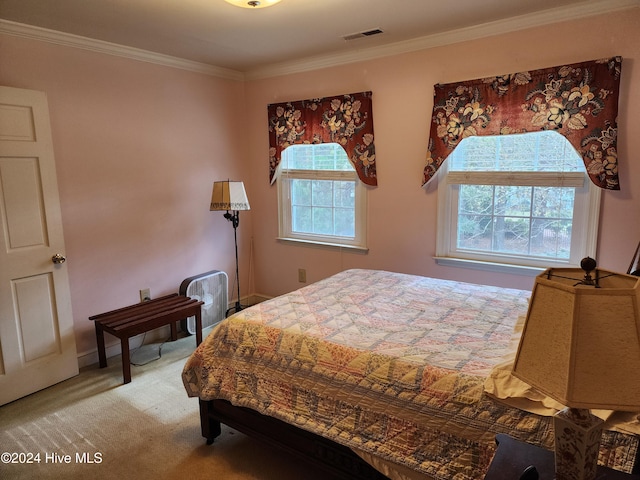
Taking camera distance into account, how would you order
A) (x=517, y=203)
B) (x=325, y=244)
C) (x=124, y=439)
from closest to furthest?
(x=124, y=439) → (x=517, y=203) → (x=325, y=244)

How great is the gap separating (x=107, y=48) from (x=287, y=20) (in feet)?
4.75

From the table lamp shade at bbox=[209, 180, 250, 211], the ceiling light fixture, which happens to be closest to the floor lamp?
the table lamp shade at bbox=[209, 180, 250, 211]

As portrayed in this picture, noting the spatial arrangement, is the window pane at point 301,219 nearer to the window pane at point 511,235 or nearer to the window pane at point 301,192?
the window pane at point 301,192

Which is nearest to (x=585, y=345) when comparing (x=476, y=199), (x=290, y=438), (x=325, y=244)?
(x=290, y=438)

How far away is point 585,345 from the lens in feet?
2.69

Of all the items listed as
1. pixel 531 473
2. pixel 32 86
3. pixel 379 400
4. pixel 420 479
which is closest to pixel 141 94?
pixel 32 86

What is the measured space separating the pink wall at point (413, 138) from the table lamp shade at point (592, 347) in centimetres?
222

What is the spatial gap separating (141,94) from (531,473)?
3.56 metres

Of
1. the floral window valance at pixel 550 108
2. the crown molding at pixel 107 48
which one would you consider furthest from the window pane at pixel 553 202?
the crown molding at pixel 107 48

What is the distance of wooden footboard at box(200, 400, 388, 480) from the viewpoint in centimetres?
173

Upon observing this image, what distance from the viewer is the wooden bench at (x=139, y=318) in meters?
2.88

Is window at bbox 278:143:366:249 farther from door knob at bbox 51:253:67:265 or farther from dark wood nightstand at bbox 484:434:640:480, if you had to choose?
dark wood nightstand at bbox 484:434:640:480

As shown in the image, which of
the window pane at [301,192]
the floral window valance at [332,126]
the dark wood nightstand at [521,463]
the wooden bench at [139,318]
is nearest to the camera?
the dark wood nightstand at [521,463]

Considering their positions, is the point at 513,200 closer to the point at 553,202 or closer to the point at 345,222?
the point at 553,202
